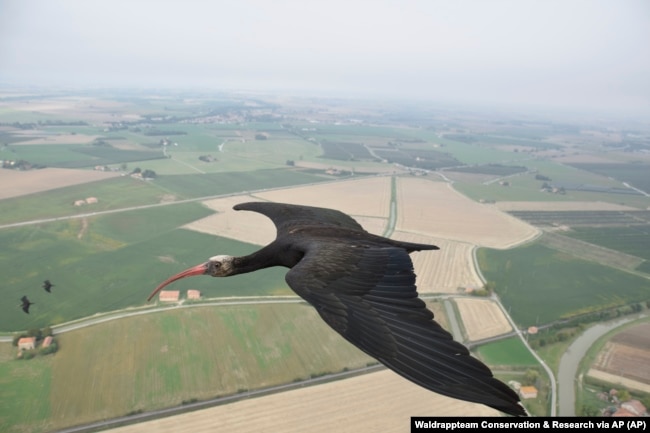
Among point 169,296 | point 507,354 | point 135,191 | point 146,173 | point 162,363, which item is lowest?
point 162,363

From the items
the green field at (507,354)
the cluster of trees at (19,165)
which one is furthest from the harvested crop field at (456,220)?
the cluster of trees at (19,165)

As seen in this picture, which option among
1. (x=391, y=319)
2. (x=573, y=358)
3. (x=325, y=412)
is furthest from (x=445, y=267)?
(x=391, y=319)

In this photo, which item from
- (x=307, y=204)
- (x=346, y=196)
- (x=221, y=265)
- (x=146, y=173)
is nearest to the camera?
(x=221, y=265)

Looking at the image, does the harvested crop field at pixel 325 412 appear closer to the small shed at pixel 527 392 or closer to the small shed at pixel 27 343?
the small shed at pixel 527 392

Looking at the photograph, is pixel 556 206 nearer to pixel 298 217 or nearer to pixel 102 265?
pixel 102 265

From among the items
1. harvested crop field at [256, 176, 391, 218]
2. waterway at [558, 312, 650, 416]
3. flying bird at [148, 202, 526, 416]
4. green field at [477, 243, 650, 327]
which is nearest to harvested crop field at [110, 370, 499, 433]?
waterway at [558, 312, 650, 416]

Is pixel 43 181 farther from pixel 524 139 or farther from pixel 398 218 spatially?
pixel 524 139

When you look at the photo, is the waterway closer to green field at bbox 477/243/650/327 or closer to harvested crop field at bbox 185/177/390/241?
green field at bbox 477/243/650/327
